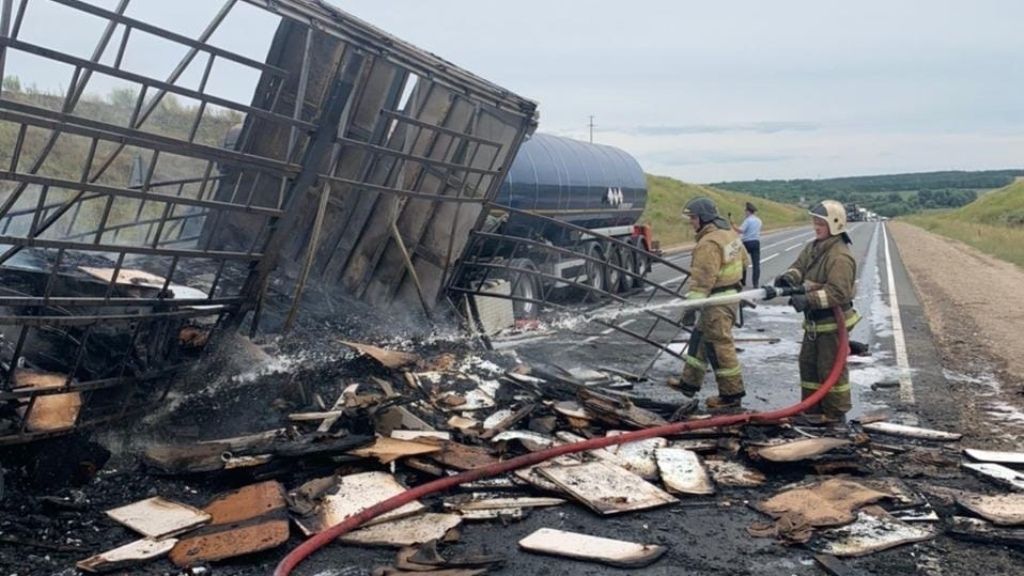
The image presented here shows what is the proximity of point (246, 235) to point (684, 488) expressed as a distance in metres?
4.07

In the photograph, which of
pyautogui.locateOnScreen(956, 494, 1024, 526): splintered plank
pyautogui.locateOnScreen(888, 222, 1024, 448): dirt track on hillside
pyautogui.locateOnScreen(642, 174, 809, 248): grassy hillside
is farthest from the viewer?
pyautogui.locateOnScreen(642, 174, 809, 248): grassy hillside

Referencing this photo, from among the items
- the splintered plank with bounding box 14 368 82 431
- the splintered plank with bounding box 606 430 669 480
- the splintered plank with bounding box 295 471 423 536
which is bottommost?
the splintered plank with bounding box 14 368 82 431

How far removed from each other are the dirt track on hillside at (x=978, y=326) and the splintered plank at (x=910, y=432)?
45 centimetres

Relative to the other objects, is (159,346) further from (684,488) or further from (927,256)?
(927,256)

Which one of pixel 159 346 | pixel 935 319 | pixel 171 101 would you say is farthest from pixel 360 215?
pixel 935 319

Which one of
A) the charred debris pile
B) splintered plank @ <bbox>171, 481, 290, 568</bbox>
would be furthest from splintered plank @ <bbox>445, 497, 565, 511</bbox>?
splintered plank @ <bbox>171, 481, 290, 568</bbox>

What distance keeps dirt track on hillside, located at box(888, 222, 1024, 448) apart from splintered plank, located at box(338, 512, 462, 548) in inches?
161

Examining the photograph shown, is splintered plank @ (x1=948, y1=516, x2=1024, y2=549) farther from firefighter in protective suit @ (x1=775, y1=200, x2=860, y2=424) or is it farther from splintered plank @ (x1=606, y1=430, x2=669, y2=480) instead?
firefighter in protective suit @ (x1=775, y1=200, x2=860, y2=424)

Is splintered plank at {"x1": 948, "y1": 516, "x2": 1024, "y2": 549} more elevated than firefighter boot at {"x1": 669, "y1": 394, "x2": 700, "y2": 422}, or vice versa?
splintered plank at {"x1": 948, "y1": 516, "x2": 1024, "y2": 549}

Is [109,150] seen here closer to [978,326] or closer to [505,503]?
[505,503]

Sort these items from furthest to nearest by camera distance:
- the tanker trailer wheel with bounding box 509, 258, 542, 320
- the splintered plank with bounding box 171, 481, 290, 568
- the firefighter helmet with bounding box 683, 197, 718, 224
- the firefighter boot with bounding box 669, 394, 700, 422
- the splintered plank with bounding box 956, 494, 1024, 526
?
1. the tanker trailer wheel with bounding box 509, 258, 542, 320
2. the firefighter helmet with bounding box 683, 197, 718, 224
3. the firefighter boot with bounding box 669, 394, 700, 422
4. the splintered plank with bounding box 956, 494, 1024, 526
5. the splintered plank with bounding box 171, 481, 290, 568

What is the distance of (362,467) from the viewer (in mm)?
4895

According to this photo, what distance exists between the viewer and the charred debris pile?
4.01m

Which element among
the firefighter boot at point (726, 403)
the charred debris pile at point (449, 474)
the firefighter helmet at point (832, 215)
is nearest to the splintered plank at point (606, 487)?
the charred debris pile at point (449, 474)
